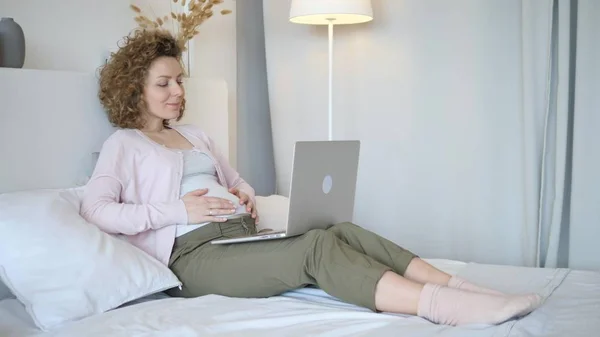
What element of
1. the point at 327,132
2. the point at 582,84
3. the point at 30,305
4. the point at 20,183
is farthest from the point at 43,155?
the point at 582,84

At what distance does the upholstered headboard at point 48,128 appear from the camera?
2.27m

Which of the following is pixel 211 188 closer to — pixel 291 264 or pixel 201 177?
pixel 201 177

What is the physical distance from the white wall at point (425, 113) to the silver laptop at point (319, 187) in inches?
41.8

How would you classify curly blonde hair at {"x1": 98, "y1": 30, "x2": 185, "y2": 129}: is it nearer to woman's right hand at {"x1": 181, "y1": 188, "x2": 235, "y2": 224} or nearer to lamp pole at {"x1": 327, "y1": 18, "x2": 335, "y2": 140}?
woman's right hand at {"x1": 181, "y1": 188, "x2": 235, "y2": 224}

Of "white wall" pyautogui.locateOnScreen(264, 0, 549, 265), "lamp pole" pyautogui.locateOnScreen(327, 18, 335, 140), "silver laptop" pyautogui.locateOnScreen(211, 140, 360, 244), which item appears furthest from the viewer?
"lamp pole" pyautogui.locateOnScreen(327, 18, 335, 140)

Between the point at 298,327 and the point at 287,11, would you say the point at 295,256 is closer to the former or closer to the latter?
the point at 298,327

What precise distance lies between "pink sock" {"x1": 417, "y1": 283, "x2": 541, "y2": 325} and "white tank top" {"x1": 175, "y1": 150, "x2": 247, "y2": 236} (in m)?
0.77

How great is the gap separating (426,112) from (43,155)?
1629 mm

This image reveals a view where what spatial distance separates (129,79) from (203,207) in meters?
0.56

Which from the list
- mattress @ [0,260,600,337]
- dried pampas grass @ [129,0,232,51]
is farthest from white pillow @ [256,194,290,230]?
dried pampas grass @ [129,0,232,51]

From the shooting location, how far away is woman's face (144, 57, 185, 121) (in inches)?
98.0

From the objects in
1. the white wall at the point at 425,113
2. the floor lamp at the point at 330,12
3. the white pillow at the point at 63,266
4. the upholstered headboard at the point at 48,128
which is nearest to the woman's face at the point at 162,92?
the upholstered headboard at the point at 48,128

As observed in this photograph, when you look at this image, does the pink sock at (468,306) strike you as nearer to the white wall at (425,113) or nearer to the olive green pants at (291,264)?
the olive green pants at (291,264)

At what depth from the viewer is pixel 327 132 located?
3510 millimetres
